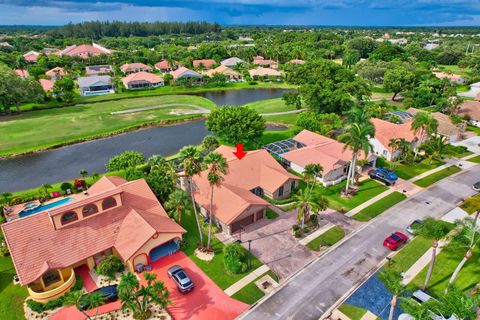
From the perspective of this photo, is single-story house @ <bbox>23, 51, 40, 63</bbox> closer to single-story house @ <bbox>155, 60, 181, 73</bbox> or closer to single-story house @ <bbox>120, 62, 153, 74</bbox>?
single-story house @ <bbox>120, 62, 153, 74</bbox>

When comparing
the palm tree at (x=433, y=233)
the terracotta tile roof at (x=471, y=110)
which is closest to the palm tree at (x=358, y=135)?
the palm tree at (x=433, y=233)

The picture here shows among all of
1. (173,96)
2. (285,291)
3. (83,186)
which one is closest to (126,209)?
(83,186)

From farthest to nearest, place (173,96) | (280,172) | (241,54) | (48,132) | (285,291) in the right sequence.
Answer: (241,54)
(173,96)
(48,132)
(280,172)
(285,291)

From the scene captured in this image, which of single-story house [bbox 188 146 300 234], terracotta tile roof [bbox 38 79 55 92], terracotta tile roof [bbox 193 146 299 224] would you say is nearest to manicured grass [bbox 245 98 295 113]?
single-story house [bbox 188 146 300 234]

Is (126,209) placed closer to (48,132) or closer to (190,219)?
(190,219)

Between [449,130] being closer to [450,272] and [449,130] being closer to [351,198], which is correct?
[351,198]

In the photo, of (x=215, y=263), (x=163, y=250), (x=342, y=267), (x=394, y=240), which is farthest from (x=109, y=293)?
(x=394, y=240)

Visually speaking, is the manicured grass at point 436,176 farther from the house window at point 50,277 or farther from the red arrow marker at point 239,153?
the house window at point 50,277
